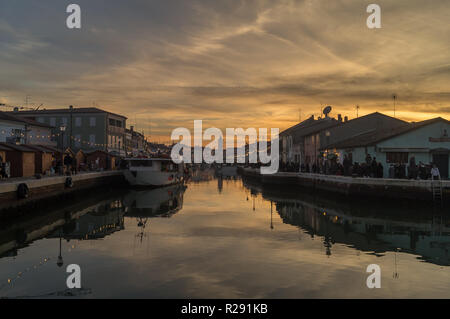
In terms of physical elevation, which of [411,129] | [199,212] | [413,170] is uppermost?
[411,129]

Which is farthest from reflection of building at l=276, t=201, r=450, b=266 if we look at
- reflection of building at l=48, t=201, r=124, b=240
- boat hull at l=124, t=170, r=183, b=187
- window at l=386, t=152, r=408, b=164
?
boat hull at l=124, t=170, r=183, b=187

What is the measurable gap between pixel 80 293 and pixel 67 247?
6.52m

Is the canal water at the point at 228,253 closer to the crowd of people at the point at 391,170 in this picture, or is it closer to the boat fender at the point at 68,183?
the crowd of people at the point at 391,170

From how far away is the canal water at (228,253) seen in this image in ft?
36.1

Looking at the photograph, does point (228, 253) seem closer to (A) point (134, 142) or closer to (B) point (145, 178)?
(B) point (145, 178)

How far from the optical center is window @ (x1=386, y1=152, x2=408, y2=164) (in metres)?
35.7

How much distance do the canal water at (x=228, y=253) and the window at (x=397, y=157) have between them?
30.0ft

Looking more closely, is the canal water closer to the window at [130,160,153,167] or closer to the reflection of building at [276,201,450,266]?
the reflection of building at [276,201,450,266]

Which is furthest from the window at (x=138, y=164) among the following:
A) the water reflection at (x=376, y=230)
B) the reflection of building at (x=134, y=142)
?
the reflection of building at (x=134, y=142)

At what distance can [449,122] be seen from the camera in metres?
35.2

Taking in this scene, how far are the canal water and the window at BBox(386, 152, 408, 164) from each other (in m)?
9.14

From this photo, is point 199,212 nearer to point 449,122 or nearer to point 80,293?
point 80,293
